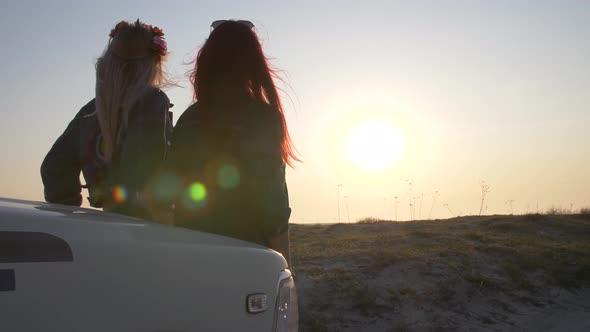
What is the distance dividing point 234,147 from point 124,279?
53.1 inches

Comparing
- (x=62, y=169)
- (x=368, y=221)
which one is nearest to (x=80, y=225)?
(x=62, y=169)

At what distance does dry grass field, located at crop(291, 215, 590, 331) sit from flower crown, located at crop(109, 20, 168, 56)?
3.50 metres

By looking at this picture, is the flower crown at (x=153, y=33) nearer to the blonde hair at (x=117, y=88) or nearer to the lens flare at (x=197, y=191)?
the blonde hair at (x=117, y=88)

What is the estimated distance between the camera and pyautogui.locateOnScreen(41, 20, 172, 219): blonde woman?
3.14m

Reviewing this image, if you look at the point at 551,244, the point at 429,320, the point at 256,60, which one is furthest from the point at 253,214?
the point at 551,244

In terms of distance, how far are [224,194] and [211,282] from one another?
3.40ft

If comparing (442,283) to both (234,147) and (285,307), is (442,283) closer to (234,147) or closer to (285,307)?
(234,147)

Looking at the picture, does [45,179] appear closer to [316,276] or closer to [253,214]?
[253,214]

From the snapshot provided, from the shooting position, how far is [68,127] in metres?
3.52

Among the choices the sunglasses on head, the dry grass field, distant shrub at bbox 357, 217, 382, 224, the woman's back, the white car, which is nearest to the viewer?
the white car

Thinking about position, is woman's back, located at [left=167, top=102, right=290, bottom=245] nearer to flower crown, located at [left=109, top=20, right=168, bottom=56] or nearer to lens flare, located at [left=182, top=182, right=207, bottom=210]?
lens flare, located at [left=182, top=182, right=207, bottom=210]

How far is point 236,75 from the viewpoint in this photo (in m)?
3.13

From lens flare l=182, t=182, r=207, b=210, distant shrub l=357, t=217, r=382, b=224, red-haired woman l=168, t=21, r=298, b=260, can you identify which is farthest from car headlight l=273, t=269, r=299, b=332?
distant shrub l=357, t=217, r=382, b=224

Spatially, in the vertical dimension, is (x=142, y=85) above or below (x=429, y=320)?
above
